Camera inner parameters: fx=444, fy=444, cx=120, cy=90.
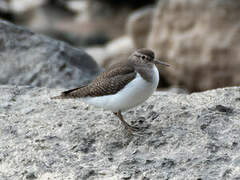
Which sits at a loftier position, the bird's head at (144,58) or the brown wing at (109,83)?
the bird's head at (144,58)

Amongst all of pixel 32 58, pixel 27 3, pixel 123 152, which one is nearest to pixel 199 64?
pixel 32 58

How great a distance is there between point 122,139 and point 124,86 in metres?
0.64

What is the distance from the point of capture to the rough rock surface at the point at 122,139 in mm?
4586

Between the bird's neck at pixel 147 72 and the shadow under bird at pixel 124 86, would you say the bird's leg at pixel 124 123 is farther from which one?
the bird's neck at pixel 147 72

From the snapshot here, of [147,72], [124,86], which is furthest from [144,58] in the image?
[124,86]

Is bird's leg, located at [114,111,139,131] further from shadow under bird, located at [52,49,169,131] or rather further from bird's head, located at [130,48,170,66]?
bird's head, located at [130,48,170,66]

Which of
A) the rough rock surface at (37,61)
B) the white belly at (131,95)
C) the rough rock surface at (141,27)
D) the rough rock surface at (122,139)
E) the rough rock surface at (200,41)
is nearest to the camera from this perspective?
the rough rock surface at (122,139)

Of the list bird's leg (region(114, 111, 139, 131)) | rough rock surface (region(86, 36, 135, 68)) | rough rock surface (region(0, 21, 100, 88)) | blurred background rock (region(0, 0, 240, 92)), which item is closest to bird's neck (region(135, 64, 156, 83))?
bird's leg (region(114, 111, 139, 131))

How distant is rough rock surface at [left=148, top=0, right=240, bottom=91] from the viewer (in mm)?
12875

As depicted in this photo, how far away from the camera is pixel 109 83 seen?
5.50 metres

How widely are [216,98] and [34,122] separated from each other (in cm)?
246

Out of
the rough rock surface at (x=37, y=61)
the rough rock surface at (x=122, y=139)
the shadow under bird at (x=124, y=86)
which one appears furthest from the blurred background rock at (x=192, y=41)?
the shadow under bird at (x=124, y=86)

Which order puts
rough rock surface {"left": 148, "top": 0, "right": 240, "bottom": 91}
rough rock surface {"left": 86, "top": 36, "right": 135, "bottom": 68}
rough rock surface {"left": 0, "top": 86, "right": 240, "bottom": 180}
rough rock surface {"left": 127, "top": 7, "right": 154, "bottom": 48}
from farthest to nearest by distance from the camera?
rough rock surface {"left": 127, "top": 7, "right": 154, "bottom": 48}, rough rock surface {"left": 86, "top": 36, "right": 135, "bottom": 68}, rough rock surface {"left": 148, "top": 0, "right": 240, "bottom": 91}, rough rock surface {"left": 0, "top": 86, "right": 240, "bottom": 180}

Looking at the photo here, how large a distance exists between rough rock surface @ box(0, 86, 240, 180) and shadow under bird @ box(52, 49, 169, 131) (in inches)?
12.7
